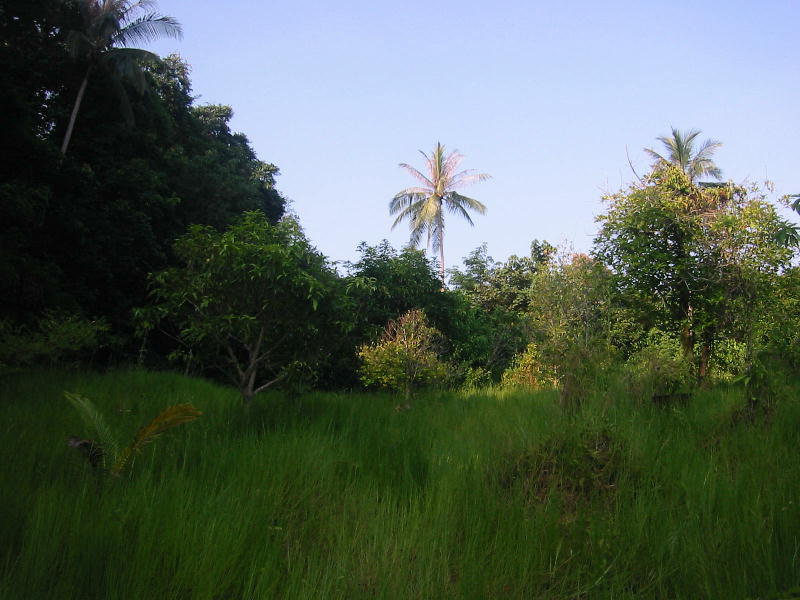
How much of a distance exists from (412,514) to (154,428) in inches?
77.0

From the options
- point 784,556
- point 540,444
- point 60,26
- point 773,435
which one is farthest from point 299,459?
point 60,26

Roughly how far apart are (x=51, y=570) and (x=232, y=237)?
4631 mm

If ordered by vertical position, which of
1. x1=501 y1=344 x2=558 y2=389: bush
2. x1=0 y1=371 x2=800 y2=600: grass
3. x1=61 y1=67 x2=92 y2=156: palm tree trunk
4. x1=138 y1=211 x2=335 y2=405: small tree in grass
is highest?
x1=61 y1=67 x2=92 y2=156: palm tree trunk

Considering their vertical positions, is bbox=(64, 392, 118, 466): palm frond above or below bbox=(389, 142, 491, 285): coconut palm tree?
below

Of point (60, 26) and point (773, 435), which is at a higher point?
point (60, 26)

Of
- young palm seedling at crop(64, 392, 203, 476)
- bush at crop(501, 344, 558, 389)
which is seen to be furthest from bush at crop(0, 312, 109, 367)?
bush at crop(501, 344, 558, 389)

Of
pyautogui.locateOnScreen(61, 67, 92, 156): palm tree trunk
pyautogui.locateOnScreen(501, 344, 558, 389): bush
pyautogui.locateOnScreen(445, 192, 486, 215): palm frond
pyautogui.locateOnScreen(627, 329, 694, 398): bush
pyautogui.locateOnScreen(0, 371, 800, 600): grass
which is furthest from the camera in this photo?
pyautogui.locateOnScreen(445, 192, 486, 215): palm frond

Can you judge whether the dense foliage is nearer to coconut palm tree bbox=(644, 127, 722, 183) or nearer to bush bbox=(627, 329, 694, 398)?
bush bbox=(627, 329, 694, 398)

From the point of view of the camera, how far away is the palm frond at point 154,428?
3.61 metres

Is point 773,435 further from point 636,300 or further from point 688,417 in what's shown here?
point 636,300

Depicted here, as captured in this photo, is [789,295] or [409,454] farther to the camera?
[789,295]

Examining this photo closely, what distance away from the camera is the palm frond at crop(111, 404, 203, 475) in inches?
142

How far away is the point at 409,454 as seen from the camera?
4.50 m

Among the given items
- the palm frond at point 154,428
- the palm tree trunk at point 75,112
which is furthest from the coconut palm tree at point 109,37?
the palm frond at point 154,428
